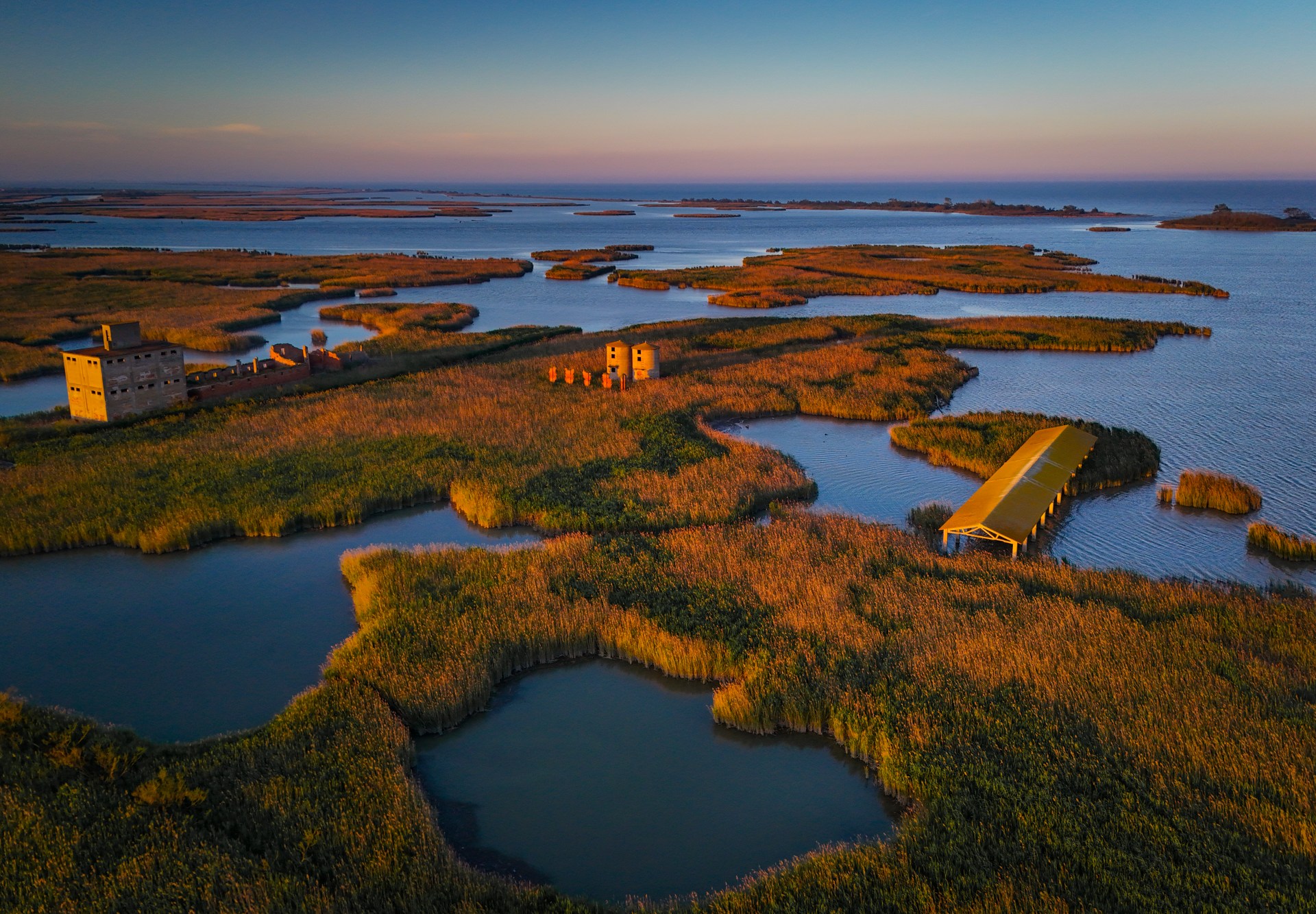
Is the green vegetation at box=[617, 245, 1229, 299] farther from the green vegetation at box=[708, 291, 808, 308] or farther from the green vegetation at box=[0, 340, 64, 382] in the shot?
the green vegetation at box=[0, 340, 64, 382]

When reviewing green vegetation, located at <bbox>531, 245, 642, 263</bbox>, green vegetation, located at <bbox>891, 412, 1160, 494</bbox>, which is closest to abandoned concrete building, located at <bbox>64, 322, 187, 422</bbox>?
green vegetation, located at <bbox>891, 412, 1160, 494</bbox>

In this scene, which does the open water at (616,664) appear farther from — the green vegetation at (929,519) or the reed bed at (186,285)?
the reed bed at (186,285)

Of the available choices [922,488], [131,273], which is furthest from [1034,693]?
[131,273]

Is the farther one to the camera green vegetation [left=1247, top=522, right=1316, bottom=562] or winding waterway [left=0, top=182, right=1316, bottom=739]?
green vegetation [left=1247, top=522, right=1316, bottom=562]

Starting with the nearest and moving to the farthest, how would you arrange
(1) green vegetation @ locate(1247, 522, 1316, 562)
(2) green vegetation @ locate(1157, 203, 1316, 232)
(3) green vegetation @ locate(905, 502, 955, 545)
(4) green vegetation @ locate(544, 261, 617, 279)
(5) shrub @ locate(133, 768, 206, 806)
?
(5) shrub @ locate(133, 768, 206, 806) → (1) green vegetation @ locate(1247, 522, 1316, 562) → (3) green vegetation @ locate(905, 502, 955, 545) → (4) green vegetation @ locate(544, 261, 617, 279) → (2) green vegetation @ locate(1157, 203, 1316, 232)

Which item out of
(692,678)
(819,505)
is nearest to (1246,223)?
(819,505)

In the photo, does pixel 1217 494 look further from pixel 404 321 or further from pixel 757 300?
pixel 404 321

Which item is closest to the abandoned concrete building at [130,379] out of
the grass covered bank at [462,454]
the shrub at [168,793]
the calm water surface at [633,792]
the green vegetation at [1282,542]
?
the grass covered bank at [462,454]

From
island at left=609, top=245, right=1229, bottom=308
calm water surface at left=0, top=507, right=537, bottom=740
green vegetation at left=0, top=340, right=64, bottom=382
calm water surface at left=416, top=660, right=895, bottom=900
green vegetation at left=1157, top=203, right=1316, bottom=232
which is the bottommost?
calm water surface at left=416, top=660, right=895, bottom=900
